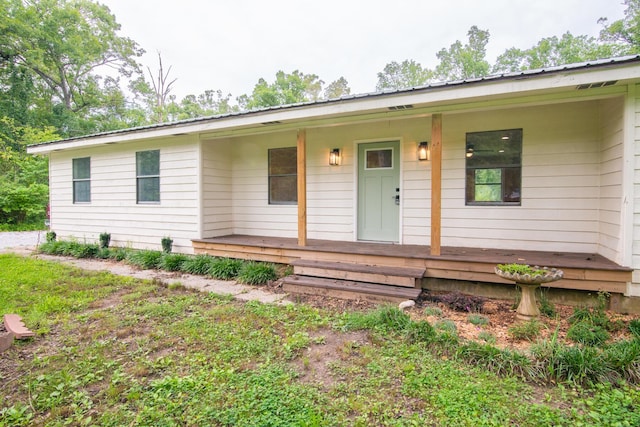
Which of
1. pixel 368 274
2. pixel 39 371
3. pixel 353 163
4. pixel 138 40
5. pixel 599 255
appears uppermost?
pixel 138 40

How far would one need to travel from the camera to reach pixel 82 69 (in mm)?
20734

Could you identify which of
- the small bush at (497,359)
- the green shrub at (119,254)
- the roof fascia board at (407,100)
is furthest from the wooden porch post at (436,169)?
the green shrub at (119,254)

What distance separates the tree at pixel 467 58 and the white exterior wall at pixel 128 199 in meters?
21.6

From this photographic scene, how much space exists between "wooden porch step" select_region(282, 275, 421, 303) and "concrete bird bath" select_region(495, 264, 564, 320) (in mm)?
1073

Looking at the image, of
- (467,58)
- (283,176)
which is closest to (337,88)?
(467,58)

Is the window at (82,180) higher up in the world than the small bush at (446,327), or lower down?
higher up

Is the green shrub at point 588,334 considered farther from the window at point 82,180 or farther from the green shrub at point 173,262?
the window at point 82,180

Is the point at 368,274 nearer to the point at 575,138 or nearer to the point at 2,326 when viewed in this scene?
the point at 575,138

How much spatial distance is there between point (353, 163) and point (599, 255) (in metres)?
3.88

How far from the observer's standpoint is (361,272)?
182 inches

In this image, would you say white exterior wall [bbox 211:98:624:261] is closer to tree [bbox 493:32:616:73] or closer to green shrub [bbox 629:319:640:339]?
green shrub [bbox 629:319:640:339]

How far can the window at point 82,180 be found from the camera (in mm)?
8305

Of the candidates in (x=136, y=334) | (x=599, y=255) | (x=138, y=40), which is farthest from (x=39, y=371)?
(x=138, y=40)

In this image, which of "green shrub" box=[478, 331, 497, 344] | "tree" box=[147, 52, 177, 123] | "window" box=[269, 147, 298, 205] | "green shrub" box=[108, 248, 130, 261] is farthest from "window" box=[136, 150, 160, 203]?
"tree" box=[147, 52, 177, 123]
